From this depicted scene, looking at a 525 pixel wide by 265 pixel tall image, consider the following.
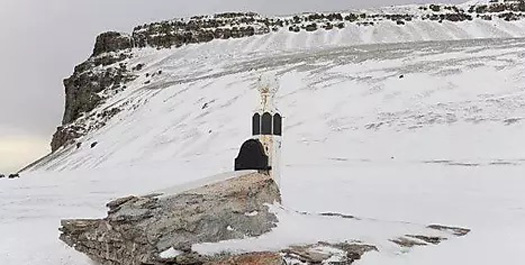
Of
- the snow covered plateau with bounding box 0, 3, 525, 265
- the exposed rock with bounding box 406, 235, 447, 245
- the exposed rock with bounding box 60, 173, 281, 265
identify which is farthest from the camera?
the snow covered plateau with bounding box 0, 3, 525, 265

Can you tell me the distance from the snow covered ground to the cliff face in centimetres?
839

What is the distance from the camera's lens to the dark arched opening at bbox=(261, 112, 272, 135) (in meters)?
6.11

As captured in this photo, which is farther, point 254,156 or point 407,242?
point 254,156

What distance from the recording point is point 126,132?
20.5 metres

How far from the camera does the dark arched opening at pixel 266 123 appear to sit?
6109 mm

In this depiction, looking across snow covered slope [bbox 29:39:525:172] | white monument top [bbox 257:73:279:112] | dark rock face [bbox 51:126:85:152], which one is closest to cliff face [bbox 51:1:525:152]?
dark rock face [bbox 51:126:85:152]

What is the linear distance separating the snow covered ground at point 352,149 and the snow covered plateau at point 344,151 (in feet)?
0.12

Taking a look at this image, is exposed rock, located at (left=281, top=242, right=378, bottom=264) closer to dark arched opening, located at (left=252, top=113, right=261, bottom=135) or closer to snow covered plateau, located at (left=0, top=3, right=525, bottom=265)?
snow covered plateau, located at (left=0, top=3, right=525, bottom=265)

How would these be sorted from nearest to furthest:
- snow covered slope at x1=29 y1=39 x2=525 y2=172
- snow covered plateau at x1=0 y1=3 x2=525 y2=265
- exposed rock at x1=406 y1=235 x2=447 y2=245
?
exposed rock at x1=406 y1=235 x2=447 y2=245 < snow covered plateau at x1=0 y1=3 x2=525 y2=265 < snow covered slope at x1=29 y1=39 x2=525 y2=172

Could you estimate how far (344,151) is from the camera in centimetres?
1304

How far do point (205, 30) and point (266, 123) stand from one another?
32347 millimetres

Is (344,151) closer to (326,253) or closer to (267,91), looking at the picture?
(267,91)

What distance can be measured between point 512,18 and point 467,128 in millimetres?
23863

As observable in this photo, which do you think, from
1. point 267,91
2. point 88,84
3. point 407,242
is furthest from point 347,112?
point 88,84
